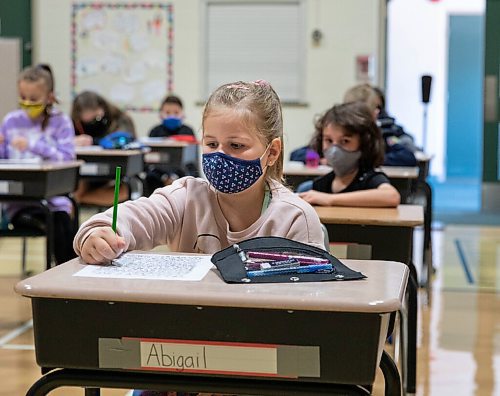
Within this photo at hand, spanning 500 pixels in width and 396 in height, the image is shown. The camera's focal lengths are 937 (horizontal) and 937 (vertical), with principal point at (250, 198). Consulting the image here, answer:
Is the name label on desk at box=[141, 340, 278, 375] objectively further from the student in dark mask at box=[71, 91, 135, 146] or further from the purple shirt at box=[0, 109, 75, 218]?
the student in dark mask at box=[71, 91, 135, 146]

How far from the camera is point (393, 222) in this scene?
3102 millimetres

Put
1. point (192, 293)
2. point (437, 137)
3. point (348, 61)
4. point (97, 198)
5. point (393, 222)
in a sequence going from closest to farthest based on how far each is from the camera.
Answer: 1. point (192, 293)
2. point (393, 222)
3. point (97, 198)
4. point (348, 61)
5. point (437, 137)

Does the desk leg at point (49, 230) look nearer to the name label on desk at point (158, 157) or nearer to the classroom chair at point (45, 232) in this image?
the classroom chair at point (45, 232)

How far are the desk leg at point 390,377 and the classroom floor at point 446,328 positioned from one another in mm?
1621

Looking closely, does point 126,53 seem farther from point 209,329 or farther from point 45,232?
point 209,329

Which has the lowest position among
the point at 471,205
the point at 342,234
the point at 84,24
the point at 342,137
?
the point at 471,205

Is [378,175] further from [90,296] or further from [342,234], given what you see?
[90,296]

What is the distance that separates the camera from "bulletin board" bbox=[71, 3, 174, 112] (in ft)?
34.8

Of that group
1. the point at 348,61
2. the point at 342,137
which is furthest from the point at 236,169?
the point at 348,61

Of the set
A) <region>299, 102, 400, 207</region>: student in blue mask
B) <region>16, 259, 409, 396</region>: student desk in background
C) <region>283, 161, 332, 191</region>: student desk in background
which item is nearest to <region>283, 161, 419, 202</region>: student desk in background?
<region>283, 161, 332, 191</region>: student desk in background

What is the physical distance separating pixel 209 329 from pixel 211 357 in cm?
5

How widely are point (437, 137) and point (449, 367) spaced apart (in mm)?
10575

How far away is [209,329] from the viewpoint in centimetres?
158

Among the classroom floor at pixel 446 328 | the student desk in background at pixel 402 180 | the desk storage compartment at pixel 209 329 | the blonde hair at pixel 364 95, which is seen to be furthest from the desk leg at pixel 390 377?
the blonde hair at pixel 364 95
